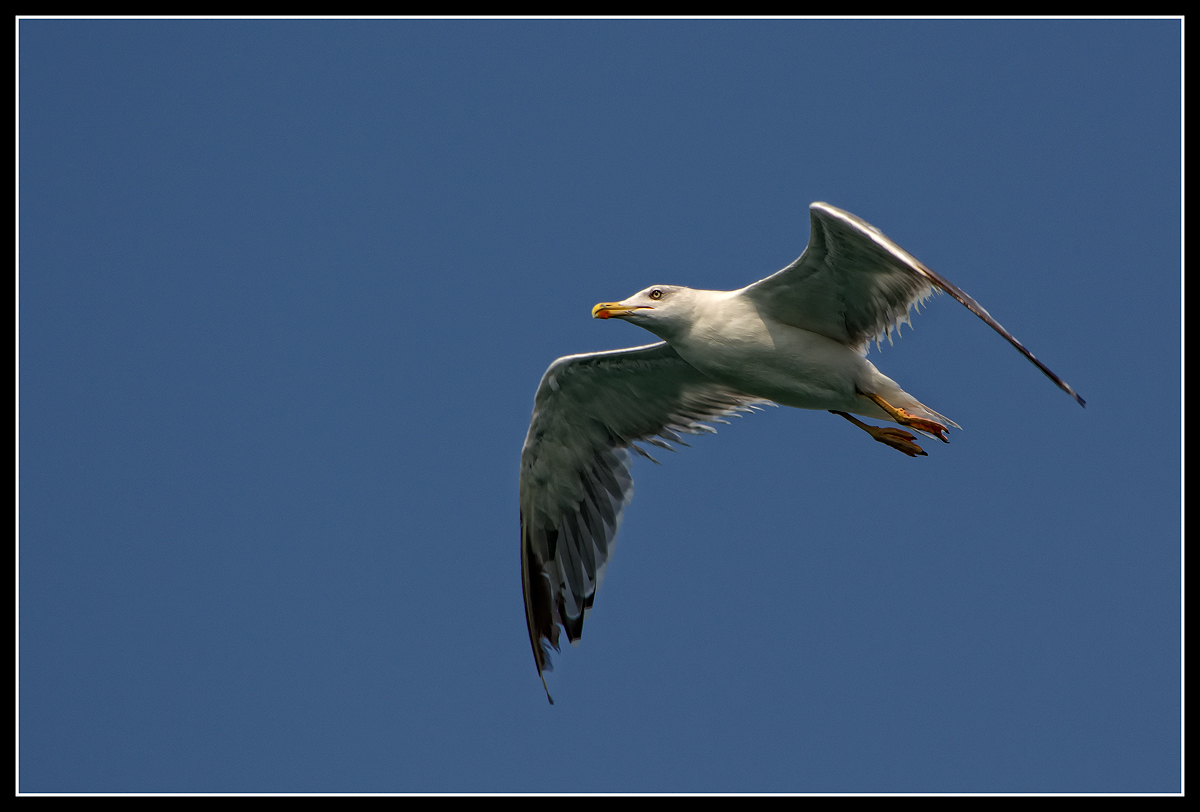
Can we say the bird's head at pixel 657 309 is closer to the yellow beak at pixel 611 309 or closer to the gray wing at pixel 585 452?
the yellow beak at pixel 611 309

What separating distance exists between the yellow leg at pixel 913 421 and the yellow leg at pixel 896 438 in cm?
43

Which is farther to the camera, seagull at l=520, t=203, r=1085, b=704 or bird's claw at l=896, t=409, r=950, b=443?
bird's claw at l=896, t=409, r=950, b=443

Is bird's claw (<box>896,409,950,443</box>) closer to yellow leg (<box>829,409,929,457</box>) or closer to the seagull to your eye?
the seagull

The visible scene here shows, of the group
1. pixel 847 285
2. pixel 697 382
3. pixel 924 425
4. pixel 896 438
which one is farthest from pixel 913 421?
pixel 697 382

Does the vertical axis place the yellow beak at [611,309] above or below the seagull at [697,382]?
above

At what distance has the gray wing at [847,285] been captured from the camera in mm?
8438

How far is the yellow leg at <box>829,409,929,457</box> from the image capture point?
9891mm

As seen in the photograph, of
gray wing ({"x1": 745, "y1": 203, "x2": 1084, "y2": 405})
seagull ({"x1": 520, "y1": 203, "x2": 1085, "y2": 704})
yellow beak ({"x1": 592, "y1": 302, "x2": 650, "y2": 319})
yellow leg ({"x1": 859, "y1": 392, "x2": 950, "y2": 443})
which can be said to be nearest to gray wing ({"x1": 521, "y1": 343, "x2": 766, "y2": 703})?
seagull ({"x1": 520, "y1": 203, "x2": 1085, "y2": 704})

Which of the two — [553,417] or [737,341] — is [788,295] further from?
[553,417]

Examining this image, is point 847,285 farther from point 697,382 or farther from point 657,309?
point 697,382

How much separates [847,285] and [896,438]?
4.69 ft

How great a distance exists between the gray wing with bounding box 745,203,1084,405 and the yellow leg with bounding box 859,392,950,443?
0.53 meters

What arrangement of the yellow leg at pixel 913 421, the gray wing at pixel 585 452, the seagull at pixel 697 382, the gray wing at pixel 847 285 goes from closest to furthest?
the gray wing at pixel 847 285 → the seagull at pixel 697 382 → the yellow leg at pixel 913 421 → the gray wing at pixel 585 452

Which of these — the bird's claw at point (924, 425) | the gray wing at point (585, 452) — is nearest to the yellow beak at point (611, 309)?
the gray wing at point (585, 452)
